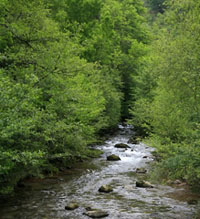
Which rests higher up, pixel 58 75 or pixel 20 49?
pixel 20 49

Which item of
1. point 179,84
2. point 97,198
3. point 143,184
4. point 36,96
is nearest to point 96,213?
point 97,198

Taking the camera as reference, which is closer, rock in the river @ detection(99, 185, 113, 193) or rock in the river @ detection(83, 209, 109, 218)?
rock in the river @ detection(83, 209, 109, 218)

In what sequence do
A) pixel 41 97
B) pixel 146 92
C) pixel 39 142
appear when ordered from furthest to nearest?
1. pixel 146 92
2. pixel 41 97
3. pixel 39 142

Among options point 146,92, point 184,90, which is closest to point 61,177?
point 184,90

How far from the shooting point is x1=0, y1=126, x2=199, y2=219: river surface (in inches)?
459

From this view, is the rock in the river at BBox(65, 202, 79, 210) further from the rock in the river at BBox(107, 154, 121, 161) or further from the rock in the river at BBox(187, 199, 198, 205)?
the rock in the river at BBox(107, 154, 121, 161)

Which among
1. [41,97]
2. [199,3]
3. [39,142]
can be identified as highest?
[199,3]

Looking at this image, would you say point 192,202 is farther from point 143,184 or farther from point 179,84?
point 179,84

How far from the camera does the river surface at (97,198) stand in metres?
11.7

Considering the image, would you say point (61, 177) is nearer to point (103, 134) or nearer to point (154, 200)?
point (154, 200)

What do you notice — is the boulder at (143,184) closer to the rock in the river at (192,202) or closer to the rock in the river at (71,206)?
the rock in the river at (192,202)

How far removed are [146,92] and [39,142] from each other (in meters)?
24.3

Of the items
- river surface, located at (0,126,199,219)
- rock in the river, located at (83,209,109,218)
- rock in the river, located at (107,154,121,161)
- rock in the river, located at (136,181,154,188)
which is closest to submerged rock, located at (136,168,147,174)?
river surface, located at (0,126,199,219)

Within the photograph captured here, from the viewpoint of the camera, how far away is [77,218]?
36.8ft
